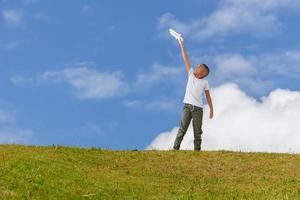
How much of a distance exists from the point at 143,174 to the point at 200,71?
18.7ft

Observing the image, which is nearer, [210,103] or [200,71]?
[200,71]

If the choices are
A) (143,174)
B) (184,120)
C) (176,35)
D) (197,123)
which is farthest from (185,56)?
(143,174)

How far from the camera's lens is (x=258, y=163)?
24156mm

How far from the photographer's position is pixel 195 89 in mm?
25703

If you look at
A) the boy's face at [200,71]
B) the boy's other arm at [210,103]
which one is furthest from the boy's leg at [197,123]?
the boy's face at [200,71]

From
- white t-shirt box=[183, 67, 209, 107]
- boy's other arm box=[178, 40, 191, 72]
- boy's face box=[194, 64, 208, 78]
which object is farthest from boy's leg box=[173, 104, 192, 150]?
boy's other arm box=[178, 40, 191, 72]

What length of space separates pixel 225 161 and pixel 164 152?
2.52m

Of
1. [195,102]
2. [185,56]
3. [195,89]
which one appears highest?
[185,56]

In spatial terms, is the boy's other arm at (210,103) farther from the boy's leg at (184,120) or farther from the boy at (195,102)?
the boy's leg at (184,120)

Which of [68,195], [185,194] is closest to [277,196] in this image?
[185,194]

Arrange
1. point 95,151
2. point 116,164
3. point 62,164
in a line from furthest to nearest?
1. point 95,151
2. point 116,164
3. point 62,164

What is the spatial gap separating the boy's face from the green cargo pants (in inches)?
49.0

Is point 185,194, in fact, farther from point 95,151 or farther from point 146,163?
point 95,151

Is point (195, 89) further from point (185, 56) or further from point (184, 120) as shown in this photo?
point (185, 56)
